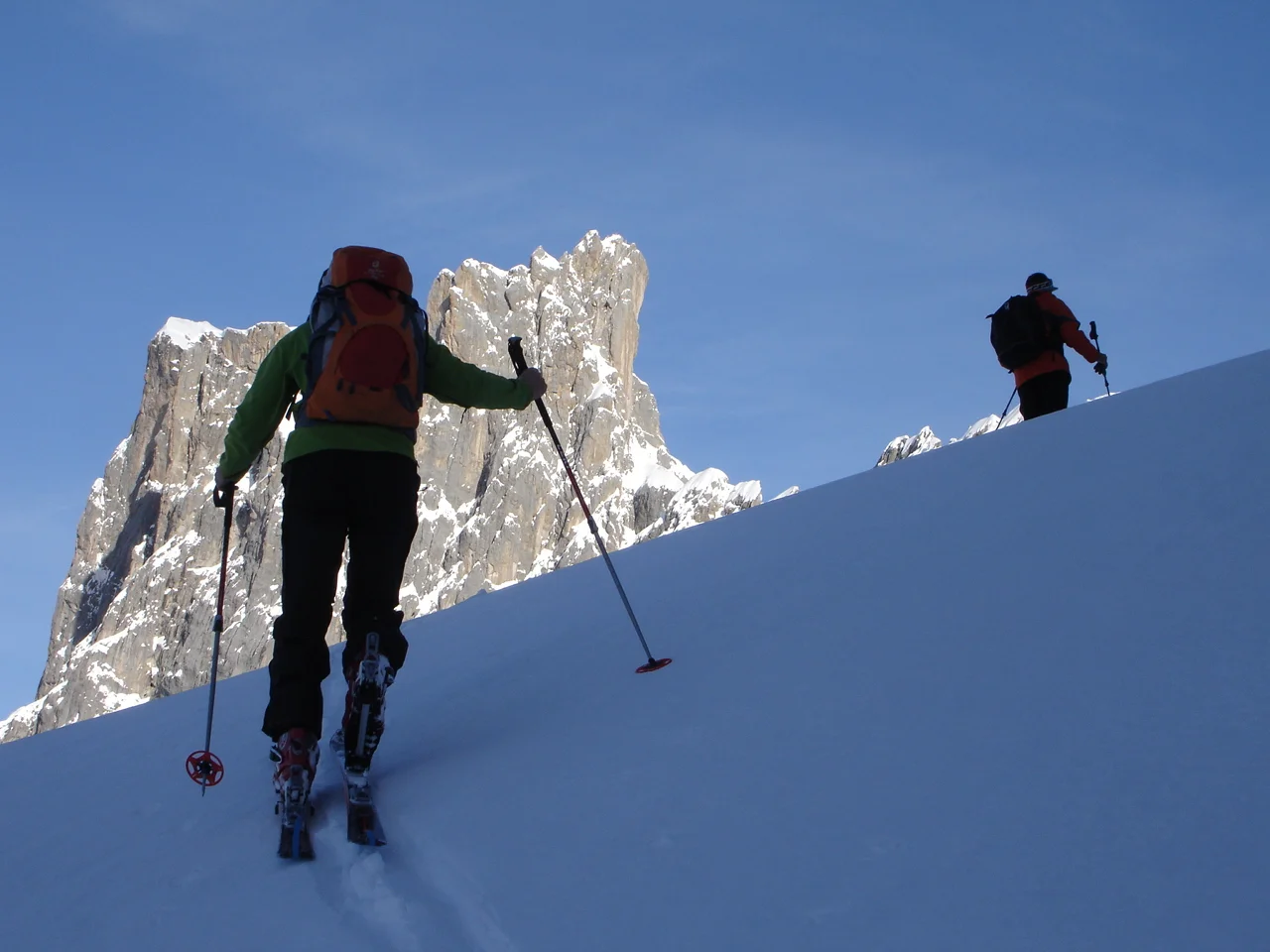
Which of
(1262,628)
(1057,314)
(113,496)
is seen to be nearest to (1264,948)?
(1262,628)

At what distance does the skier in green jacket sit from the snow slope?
1.06 ft

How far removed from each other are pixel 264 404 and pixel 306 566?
1.88ft

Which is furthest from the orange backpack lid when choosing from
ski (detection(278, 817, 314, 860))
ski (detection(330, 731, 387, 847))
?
ski (detection(278, 817, 314, 860))

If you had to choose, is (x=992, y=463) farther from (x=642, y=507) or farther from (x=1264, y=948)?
(x=642, y=507)

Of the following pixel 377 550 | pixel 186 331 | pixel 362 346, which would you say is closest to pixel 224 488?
pixel 377 550

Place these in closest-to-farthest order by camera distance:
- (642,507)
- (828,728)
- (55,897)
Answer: (828,728), (55,897), (642,507)

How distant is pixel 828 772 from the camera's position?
227 cm

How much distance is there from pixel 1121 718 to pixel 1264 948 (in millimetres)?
742

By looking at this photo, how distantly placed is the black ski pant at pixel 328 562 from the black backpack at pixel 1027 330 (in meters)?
5.31

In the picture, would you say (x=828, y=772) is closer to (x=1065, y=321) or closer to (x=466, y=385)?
(x=466, y=385)

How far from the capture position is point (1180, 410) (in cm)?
466

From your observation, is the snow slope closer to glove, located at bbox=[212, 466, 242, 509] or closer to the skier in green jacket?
the skier in green jacket

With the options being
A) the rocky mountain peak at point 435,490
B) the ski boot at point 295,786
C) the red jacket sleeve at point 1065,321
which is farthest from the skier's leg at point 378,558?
the rocky mountain peak at point 435,490

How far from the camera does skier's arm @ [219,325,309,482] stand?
3201 mm
